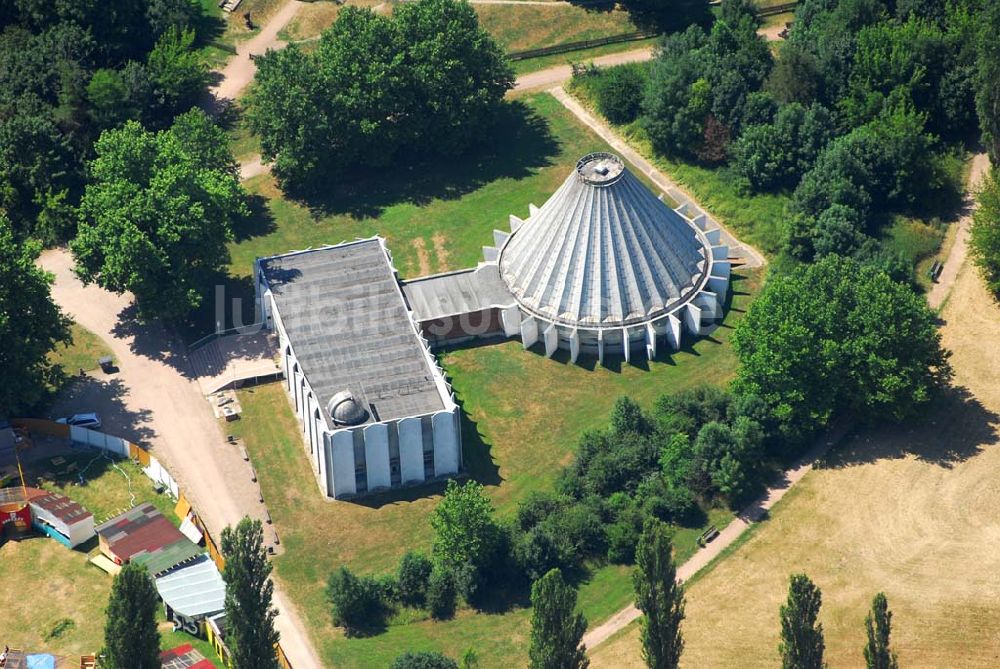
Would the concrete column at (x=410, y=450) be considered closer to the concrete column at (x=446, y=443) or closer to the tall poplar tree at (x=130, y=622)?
the concrete column at (x=446, y=443)

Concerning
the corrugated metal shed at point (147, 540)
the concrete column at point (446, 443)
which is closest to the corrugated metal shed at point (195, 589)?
the corrugated metal shed at point (147, 540)

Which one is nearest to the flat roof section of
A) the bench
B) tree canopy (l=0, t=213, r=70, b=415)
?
tree canopy (l=0, t=213, r=70, b=415)

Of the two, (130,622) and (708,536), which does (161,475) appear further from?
(708,536)

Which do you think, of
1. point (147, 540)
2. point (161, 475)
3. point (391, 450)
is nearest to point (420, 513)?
point (391, 450)

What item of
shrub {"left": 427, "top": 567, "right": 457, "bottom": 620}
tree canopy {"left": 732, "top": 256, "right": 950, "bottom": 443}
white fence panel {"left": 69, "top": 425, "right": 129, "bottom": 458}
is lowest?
shrub {"left": 427, "top": 567, "right": 457, "bottom": 620}

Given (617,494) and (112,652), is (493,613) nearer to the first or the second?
(617,494)

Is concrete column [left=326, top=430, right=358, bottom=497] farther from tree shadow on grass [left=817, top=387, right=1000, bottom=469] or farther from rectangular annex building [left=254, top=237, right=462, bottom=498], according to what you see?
tree shadow on grass [left=817, top=387, right=1000, bottom=469]
